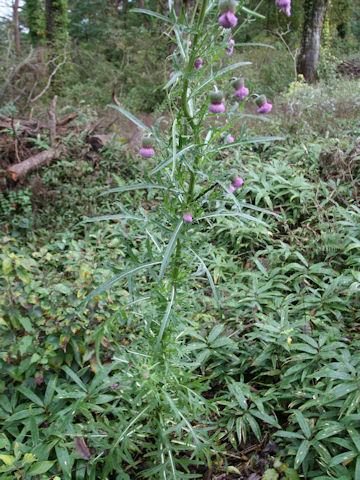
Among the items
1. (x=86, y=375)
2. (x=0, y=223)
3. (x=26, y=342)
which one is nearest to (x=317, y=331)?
(x=86, y=375)

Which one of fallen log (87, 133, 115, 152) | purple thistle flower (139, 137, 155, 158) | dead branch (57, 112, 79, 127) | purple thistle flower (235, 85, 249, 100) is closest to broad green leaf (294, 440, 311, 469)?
purple thistle flower (139, 137, 155, 158)

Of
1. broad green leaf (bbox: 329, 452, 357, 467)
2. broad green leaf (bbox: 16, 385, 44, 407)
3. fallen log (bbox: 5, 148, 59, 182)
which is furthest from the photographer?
fallen log (bbox: 5, 148, 59, 182)

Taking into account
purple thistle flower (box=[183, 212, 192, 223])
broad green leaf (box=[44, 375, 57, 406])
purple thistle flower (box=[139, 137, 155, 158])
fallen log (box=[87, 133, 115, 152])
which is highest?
purple thistle flower (box=[139, 137, 155, 158])

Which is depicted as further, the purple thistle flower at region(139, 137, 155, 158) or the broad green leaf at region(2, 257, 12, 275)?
the broad green leaf at region(2, 257, 12, 275)

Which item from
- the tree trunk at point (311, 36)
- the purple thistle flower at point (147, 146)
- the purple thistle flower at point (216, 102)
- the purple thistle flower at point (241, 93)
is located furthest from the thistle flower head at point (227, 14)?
the tree trunk at point (311, 36)

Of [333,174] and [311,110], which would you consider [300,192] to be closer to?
[333,174]

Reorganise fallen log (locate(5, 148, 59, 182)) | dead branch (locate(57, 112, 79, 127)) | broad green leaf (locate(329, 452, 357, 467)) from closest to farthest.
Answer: broad green leaf (locate(329, 452, 357, 467)) → fallen log (locate(5, 148, 59, 182)) → dead branch (locate(57, 112, 79, 127))

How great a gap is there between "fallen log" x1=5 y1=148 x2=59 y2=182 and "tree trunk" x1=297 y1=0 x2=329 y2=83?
246 inches

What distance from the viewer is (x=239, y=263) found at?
10.9 feet

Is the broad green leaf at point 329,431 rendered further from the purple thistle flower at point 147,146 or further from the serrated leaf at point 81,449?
the purple thistle flower at point 147,146

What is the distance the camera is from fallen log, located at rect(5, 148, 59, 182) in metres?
4.33

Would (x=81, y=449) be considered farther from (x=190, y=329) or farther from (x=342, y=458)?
(x=342, y=458)

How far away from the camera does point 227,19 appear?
1.26 metres

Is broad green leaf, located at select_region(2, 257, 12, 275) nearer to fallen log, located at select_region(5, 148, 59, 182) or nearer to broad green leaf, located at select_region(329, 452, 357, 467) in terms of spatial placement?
broad green leaf, located at select_region(329, 452, 357, 467)
